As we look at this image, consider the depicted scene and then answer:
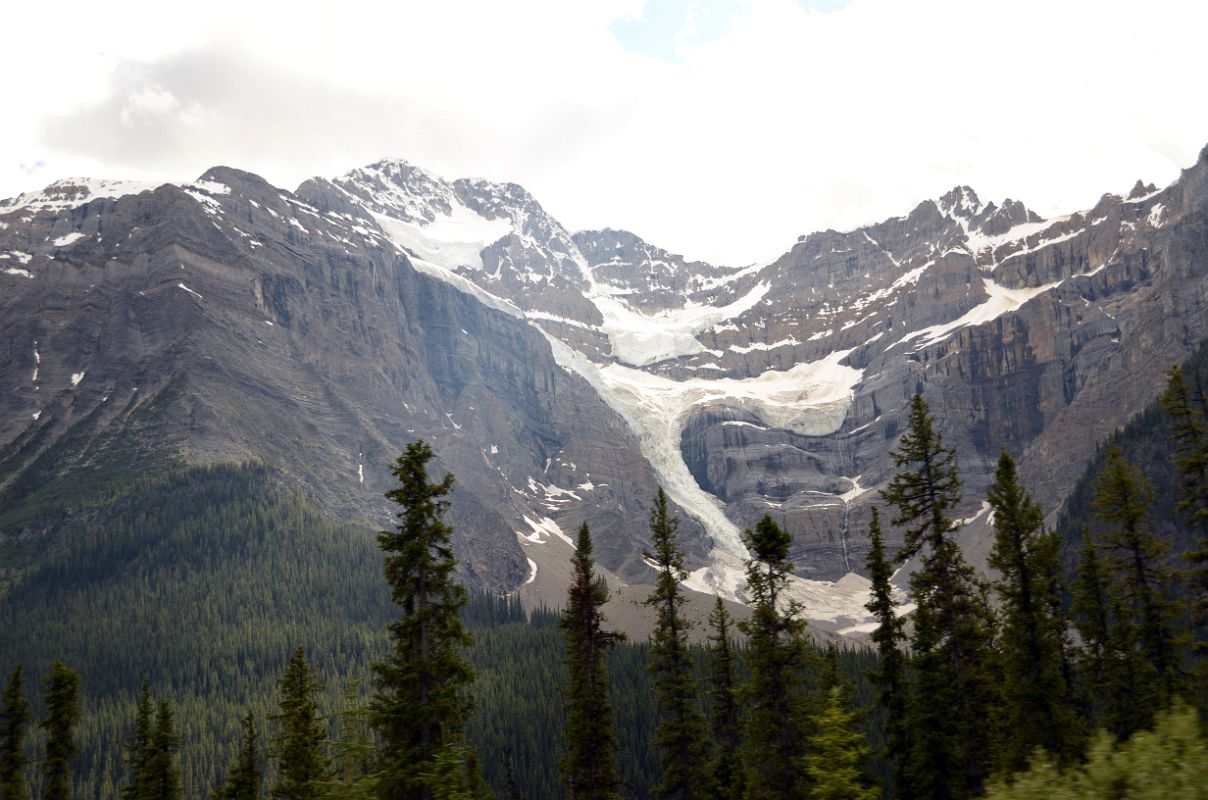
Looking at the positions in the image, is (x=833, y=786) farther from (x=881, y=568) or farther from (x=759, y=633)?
(x=881, y=568)

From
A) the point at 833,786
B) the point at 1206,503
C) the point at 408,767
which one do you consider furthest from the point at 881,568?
the point at 408,767

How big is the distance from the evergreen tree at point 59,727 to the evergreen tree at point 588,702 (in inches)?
1188

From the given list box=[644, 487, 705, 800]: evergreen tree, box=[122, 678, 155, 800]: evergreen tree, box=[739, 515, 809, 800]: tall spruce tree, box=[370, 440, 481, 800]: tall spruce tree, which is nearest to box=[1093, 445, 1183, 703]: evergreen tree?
box=[739, 515, 809, 800]: tall spruce tree

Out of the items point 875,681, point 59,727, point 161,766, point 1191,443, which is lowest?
point 161,766

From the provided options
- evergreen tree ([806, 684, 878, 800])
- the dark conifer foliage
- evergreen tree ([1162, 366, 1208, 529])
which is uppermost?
evergreen tree ([1162, 366, 1208, 529])

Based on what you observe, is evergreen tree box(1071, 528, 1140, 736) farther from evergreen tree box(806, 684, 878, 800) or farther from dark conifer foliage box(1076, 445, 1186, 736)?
evergreen tree box(806, 684, 878, 800)

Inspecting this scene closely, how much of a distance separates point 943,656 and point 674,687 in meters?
10.9

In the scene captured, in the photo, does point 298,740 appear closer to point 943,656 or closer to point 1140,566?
point 943,656

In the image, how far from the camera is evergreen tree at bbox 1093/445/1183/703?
3788cm

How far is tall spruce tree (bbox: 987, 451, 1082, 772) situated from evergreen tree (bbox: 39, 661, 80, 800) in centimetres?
4625

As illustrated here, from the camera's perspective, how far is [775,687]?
33469 mm

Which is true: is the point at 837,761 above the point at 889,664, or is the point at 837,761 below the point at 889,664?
below

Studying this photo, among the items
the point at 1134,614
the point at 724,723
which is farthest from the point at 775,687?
the point at 1134,614

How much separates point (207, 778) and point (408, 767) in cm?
11347
